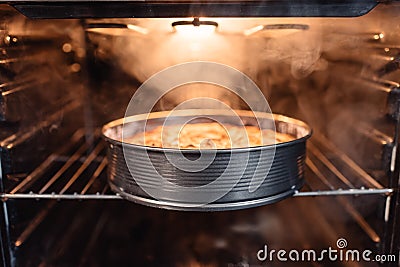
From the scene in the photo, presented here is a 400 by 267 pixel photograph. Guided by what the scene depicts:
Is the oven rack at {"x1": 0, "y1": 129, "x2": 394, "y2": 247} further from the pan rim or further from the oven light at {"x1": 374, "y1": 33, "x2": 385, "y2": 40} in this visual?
the oven light at {"x1": 374, "y1": 33, "x2": 385, "y2": 40}

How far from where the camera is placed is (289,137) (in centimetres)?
108

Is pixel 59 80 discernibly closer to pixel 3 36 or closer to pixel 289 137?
pixel 3 36

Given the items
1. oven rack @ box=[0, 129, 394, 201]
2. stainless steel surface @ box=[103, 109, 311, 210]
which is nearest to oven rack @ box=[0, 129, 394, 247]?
oven rack @ box=[0, 129, 394, 201]

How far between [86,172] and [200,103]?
41cm

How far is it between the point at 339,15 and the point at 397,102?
0.26m

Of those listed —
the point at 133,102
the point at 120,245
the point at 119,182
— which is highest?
the point at 133,102

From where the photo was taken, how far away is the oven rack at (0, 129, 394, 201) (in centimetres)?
108

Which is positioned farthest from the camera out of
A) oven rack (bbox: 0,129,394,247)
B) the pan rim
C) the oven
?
oven rack (bbox: 0,129,394,247)

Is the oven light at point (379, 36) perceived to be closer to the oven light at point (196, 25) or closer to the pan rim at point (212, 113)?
the pan rim at point (212, 113)

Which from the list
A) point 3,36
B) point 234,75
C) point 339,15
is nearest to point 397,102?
point 339,15

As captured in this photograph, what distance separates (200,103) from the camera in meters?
1.31

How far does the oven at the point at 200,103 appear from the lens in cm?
90

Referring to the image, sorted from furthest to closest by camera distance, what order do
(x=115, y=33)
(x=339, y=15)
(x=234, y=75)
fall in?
(x=234, y=75) → (x=115, y=33) → (x=339, y=15)

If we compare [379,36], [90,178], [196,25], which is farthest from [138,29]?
[379,36]
